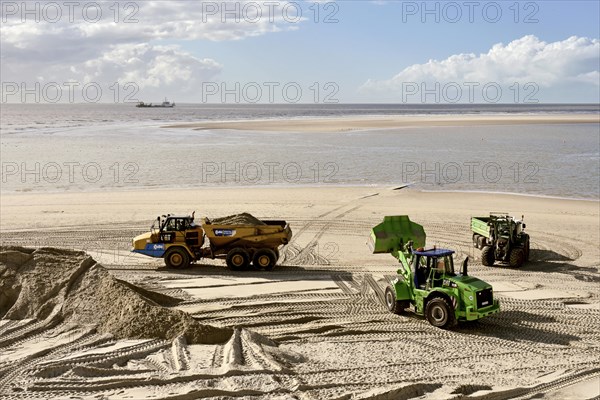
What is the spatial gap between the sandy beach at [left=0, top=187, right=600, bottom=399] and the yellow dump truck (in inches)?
15.4

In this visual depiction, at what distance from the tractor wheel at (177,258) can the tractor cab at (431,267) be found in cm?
705

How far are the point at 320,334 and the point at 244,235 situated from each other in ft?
19.6

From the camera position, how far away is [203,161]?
4366 cm

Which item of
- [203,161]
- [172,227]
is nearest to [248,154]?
[203,161]

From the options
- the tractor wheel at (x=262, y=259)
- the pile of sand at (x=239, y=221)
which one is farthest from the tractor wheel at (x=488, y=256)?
the pile of sand at (x=239, y=221)

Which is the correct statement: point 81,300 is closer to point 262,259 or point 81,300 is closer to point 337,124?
point 262,259

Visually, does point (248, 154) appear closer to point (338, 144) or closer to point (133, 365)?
point (338, 144)

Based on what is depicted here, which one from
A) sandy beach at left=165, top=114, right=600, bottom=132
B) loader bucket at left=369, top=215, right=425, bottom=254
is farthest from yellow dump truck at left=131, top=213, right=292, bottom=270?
sandy beach at left=165, top=114, right=600, bottom=132

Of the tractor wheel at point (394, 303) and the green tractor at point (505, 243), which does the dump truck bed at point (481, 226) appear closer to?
the green tractor at point (505, 243)

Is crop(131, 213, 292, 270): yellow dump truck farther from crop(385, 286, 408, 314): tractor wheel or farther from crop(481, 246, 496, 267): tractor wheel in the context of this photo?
crop(481, 246, 496, 267): tractor wheel

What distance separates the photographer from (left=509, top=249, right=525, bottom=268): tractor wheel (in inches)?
727

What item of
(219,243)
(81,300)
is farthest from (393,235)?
(81,300)

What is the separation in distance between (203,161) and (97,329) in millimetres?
32509

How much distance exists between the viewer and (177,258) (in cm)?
1789
